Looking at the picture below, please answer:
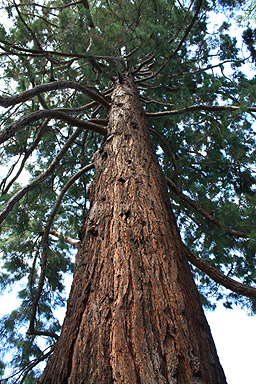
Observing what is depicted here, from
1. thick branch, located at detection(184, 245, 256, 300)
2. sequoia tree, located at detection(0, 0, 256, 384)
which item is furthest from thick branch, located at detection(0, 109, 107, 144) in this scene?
thick branch, located at detection(184, 245, 256, 300)

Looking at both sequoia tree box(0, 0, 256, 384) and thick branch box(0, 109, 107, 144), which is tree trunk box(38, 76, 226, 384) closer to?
sequoia tree box(0, 0, 256, 384)

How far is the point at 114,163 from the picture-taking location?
74.7 inches

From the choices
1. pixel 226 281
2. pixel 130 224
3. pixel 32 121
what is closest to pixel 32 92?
pixel 32 121

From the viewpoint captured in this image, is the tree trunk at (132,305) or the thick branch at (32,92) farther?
the thick branch at (32,92)

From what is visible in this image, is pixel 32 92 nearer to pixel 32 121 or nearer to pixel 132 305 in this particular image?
pixel 32 121

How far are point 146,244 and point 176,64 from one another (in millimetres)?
3667

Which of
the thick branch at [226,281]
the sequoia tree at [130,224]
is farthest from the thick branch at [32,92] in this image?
the thick branch at [226,281]

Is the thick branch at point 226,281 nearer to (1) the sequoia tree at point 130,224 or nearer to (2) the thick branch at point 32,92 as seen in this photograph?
(1) the sequoia tree at point 130,224

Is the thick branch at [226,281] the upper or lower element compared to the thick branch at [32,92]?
lower

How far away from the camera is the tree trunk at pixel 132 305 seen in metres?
0.83

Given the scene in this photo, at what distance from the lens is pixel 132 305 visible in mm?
977

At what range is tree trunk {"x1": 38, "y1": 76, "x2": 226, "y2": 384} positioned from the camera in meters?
0.83

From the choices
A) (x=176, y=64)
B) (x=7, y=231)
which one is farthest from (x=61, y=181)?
(x=176, y=64)

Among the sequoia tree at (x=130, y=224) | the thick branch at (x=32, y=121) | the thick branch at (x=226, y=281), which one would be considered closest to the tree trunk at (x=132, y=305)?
the sequoia tree at (x=130, y=224)
